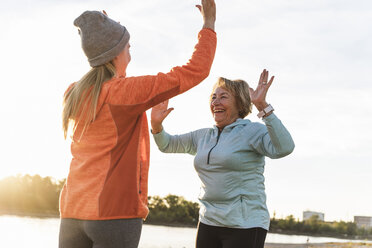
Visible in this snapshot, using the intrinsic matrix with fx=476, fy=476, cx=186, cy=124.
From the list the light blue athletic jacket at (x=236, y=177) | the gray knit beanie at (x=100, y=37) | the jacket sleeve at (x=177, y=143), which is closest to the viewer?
the gray knit beanie at (x=100, y=37)

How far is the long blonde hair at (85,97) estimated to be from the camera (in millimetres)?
2137

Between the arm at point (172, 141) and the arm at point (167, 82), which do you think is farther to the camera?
the arm at point (172, 141)

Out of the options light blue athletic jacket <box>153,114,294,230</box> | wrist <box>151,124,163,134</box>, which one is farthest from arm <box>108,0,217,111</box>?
wrist <box>151,124,163,134</box>

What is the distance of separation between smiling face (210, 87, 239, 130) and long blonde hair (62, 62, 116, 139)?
158cm

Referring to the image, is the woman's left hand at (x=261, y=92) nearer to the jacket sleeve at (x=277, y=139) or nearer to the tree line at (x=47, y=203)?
the jacket sleeve at (x=277, y=139)

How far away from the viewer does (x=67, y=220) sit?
2.17m

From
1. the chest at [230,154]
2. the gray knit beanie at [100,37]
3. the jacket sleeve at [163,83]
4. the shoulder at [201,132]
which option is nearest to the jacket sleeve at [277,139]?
the chest at [230,154]

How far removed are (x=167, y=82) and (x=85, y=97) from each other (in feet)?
1.25

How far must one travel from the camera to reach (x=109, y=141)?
6.95 feet

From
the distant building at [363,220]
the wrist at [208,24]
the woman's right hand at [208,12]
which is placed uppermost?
the woman's right hand at [208,12]

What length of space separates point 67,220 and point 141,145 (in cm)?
48

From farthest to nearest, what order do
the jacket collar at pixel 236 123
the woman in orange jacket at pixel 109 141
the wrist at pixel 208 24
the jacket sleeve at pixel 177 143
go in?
the jacket sleeve at pixel 177 143 < the jacket collar at pixel 236 123 < the wrist at pixel 208 24 < the woman in orange jacket at pixel 109 141

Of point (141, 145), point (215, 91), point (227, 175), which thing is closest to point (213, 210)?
point (227, 175)

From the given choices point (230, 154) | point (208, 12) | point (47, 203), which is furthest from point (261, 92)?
point (47, 203)
